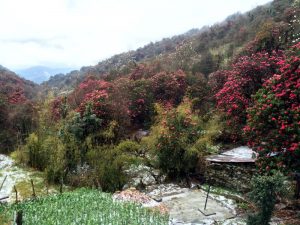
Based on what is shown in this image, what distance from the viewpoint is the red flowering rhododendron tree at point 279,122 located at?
8398 millimetres

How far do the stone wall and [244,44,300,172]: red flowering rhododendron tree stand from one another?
5.84 feet

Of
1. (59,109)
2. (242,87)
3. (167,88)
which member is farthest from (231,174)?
(59,109)

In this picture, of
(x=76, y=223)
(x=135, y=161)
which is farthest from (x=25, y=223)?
(x=135, y=161)

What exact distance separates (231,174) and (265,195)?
4.54 meters

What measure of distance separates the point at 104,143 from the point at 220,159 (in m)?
4.30

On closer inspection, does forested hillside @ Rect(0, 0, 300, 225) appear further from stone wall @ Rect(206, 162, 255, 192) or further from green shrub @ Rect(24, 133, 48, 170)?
stone wall @ Rect(206, 162, 255, 192)

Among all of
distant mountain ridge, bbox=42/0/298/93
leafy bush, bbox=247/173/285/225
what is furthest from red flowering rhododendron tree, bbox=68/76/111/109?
leafy bush, bbox=247/173/285/225

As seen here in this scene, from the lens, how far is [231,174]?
11.4 m

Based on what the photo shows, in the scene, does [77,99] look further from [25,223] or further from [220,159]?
[25,223]

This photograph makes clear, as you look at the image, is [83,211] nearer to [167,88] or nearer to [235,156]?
[235,156]

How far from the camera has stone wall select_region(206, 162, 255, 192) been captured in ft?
36.5

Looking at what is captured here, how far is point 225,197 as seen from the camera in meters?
9.95

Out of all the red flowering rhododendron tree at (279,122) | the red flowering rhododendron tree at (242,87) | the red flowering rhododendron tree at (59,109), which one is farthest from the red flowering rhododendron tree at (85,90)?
the red flowering rhododendron tree at (279,122)

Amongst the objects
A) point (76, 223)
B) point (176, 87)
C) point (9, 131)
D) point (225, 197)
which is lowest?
point (225, 197)
